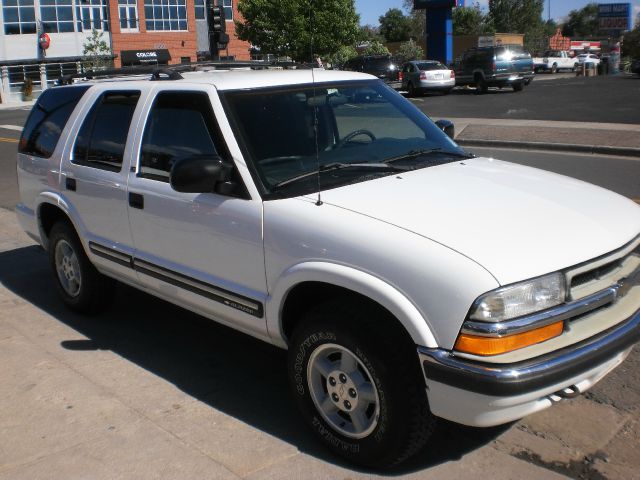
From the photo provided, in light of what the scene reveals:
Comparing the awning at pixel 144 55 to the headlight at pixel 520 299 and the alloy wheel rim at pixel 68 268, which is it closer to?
the alloy wheel rim at pixel 68 268

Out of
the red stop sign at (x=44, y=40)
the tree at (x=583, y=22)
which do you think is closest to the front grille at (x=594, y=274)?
the red stop sign at (x=44, y=40)

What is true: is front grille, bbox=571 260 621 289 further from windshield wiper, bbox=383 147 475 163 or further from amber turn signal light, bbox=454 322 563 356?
windshield wiper, bbox=383 147 475 163

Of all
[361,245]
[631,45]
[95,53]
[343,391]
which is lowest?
[343,391]

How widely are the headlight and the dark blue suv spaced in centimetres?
2793

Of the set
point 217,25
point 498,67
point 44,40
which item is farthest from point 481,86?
point 44,40

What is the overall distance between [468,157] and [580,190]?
0.78m

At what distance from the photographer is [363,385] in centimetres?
331

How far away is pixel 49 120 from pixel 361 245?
3536 millimetres

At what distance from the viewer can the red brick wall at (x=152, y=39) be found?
59281 mm

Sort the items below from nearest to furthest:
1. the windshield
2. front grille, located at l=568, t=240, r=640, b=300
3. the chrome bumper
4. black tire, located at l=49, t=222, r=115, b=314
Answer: the chrome bumper → front grille, located at l=568, t=240, r=640, b=300 → black tire, located at l=49, t=222, r=115, b=314 → the windshield

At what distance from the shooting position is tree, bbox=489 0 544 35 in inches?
3543

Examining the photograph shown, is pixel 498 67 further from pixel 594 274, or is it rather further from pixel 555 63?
pixel 555 63

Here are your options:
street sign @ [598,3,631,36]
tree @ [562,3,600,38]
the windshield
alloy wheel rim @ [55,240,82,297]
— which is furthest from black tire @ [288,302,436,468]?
tree @ [562,3,600,38]

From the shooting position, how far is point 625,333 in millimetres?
3242
